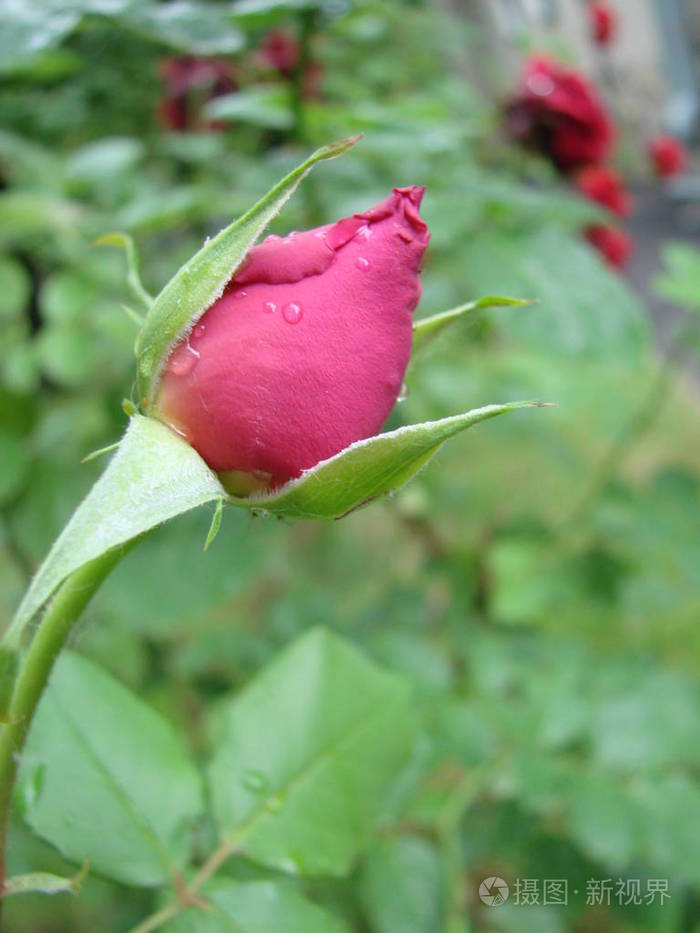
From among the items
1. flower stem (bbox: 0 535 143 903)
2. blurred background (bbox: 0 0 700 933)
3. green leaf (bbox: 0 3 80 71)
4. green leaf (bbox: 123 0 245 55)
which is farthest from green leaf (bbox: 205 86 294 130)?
flower stem (bbox: 0 535 143 903)

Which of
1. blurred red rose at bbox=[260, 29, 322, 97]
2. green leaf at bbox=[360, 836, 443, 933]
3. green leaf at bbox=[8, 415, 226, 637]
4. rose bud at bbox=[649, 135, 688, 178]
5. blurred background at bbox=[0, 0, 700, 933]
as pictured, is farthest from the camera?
rose bud at bbox=[649, 135, 688, 178]

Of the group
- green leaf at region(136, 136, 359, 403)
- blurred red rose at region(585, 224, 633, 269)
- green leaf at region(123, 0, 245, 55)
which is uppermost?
green leaf at region(123, 0, 245, 55)

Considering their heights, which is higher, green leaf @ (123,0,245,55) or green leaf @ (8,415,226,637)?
green leaf @ (123,0,245,55)

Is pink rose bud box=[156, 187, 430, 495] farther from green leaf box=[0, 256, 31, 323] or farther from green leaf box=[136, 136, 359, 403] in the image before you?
green leaf box=[0, 256, 31, 323]

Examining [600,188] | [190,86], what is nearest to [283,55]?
[190,86]

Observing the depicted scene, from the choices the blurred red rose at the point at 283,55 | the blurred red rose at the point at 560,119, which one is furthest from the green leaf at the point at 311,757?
the blurred red rose at the point at 560,119
